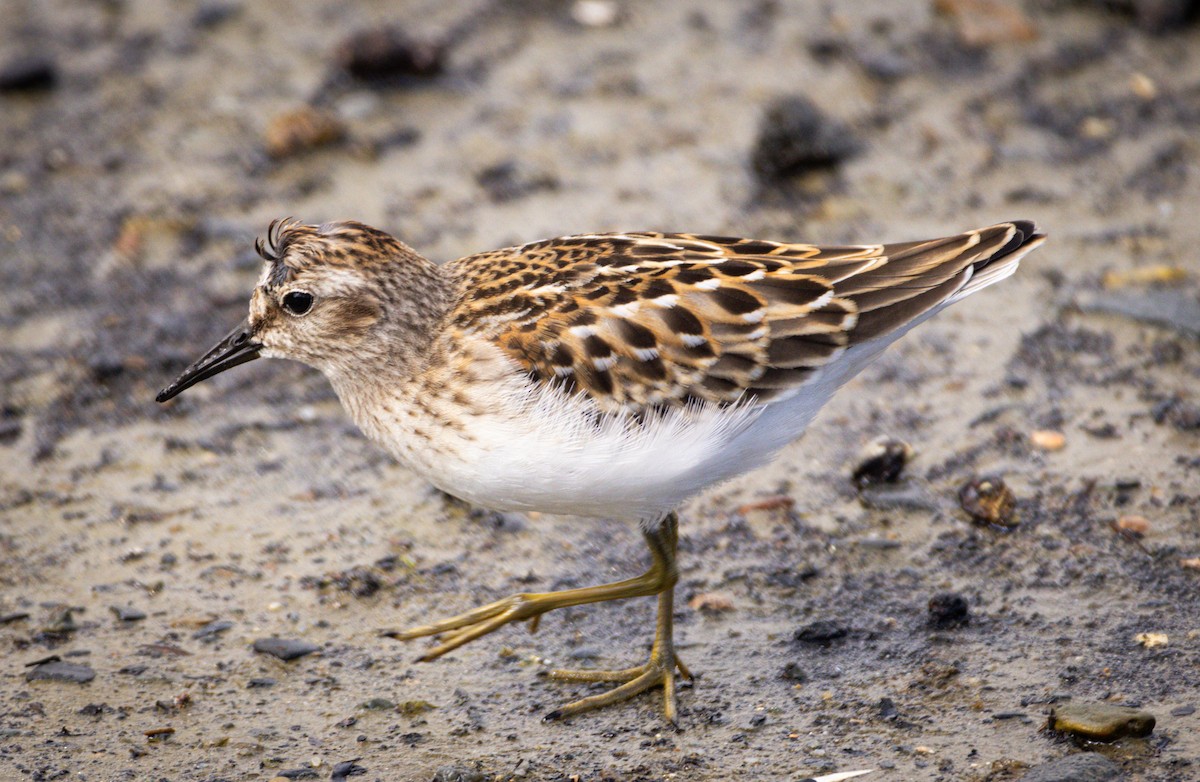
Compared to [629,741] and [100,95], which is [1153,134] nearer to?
[629,741]

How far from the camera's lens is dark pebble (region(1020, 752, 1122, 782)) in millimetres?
4586

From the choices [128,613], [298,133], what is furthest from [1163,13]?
[128,613]

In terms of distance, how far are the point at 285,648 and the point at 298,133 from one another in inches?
170

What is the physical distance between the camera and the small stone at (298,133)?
8.89 m

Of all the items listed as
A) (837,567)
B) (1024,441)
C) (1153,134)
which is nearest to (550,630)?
(837,567)

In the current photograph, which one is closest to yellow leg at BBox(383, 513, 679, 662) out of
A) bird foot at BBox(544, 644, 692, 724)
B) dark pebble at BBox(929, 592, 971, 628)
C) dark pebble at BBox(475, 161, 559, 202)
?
bird foot at BBox(544, 644, 692, 724)

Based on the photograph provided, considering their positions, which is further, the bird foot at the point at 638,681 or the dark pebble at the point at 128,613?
the dark pebble at the point at 128,613

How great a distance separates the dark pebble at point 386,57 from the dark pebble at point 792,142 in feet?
8.19

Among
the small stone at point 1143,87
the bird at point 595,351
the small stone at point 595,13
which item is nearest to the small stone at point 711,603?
the bird at point 595,351

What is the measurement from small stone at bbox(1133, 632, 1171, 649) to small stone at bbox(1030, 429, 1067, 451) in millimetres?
1347

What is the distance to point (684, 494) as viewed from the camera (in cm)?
520

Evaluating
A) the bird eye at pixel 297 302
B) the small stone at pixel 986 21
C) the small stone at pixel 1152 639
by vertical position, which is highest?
the small stone at pixel 986 21

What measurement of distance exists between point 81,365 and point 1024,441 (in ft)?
16.7

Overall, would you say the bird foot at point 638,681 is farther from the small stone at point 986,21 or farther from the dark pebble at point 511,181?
the small stone at point 986,21
